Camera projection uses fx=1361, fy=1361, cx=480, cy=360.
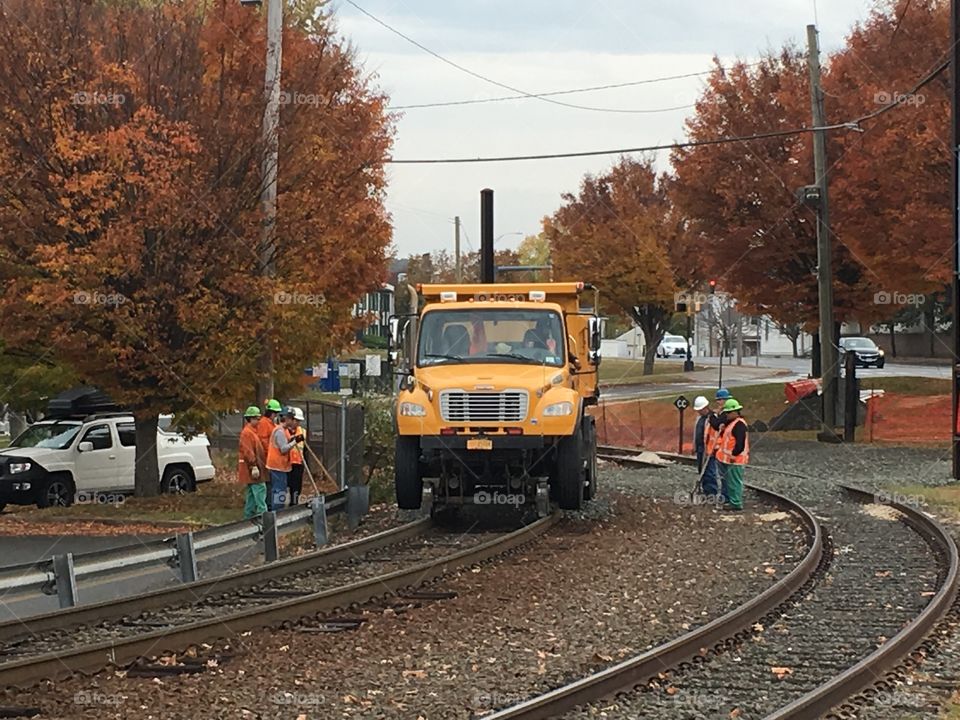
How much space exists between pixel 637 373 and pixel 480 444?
5690 cm

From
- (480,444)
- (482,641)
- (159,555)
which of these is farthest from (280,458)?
(482,641)

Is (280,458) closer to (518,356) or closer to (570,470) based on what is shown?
(518,356)

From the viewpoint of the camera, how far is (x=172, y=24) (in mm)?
22906

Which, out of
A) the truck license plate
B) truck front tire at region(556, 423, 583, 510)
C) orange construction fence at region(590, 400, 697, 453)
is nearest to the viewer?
the truck license plate

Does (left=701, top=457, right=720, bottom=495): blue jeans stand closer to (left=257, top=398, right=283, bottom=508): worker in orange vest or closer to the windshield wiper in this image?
the windshield wiper

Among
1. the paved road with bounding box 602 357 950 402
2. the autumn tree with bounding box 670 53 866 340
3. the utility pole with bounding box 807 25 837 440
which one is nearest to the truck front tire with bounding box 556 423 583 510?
the utility pole with bounding box 807 25 837 440

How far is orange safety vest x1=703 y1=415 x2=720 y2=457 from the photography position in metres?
20.1

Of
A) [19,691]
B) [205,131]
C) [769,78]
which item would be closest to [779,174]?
[769,78]

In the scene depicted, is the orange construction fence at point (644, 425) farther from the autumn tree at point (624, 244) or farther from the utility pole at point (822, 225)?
the autumn tree at point (624, 244)

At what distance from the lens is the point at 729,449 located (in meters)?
19.7

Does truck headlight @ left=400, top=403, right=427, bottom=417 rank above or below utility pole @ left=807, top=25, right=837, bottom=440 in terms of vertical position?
below

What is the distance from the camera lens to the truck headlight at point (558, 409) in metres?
16.7

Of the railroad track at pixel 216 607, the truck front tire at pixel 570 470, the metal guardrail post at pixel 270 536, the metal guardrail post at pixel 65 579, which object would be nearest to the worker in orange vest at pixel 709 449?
the truck front tire at pixel 570 470

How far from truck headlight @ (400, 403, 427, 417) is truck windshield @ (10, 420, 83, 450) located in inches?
429
